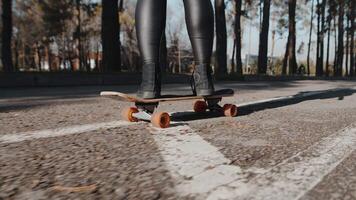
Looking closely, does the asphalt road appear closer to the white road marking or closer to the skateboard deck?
the white road marking

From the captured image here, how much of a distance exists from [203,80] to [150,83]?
48 centimetres

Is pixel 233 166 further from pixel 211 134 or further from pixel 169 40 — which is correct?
pixel 169 40

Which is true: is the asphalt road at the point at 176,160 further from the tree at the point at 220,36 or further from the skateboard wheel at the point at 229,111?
the tree at the point at 220,36

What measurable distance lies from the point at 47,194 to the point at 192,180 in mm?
487

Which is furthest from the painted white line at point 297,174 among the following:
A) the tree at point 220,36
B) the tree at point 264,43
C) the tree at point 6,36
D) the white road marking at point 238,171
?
the tree at point 264,43

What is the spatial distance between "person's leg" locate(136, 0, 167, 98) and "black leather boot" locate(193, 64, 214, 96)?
345 mm

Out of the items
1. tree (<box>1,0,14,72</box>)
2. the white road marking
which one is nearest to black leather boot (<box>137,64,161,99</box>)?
the white road marking

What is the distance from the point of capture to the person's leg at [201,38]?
3486mm

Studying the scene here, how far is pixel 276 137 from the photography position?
2.51m

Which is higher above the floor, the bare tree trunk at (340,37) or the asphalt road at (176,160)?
the bare tree trunk at (340,37)

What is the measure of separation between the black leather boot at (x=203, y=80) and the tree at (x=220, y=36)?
1577cm

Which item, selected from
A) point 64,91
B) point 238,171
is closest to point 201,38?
point 238,171

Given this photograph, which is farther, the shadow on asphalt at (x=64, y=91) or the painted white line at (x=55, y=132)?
the shadow on asphalt at (x=64, y=91)

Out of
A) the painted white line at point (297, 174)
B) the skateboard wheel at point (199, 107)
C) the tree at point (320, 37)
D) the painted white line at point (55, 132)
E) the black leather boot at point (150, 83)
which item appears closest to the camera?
the painted white line at point (297, 174)
